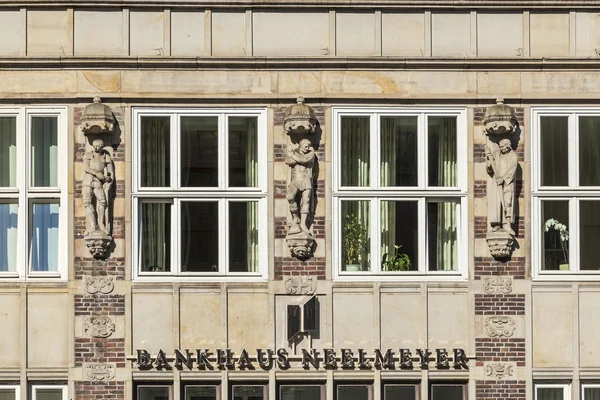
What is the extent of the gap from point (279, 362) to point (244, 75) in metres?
4.81

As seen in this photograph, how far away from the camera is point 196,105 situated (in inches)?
957

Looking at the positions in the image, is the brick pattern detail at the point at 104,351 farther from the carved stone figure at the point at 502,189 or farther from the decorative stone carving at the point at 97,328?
the carved stone figure at the point at 502,189

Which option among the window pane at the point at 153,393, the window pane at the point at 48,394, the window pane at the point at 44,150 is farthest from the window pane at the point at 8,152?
the window pane at the point at 153,393

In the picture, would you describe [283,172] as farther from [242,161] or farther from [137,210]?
[137,210]

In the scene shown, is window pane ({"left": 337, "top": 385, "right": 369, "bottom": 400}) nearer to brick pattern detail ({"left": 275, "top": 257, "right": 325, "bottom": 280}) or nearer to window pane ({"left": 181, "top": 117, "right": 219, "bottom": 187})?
brick pattern detail ({"left": 275, "top": 257, "right": 325, "bottom": 280})

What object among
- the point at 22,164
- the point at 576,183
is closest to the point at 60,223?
→ the point at 22,164

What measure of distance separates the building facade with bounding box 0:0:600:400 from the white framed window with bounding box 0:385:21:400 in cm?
12

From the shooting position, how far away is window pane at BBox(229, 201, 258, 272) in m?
24.3

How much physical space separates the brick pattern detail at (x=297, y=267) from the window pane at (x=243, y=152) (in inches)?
54.6

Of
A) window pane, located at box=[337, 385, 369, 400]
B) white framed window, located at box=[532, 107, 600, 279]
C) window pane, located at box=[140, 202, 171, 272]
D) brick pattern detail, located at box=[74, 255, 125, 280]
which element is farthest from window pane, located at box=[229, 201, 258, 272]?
white framed window, located at box=[532, 107, 600, 279]

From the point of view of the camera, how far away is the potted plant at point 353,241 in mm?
24328

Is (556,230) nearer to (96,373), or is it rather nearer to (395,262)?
(395,262)

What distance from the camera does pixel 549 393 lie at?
79.6ft

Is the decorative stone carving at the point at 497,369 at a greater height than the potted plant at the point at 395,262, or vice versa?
the potted plant at the point at 395,262
